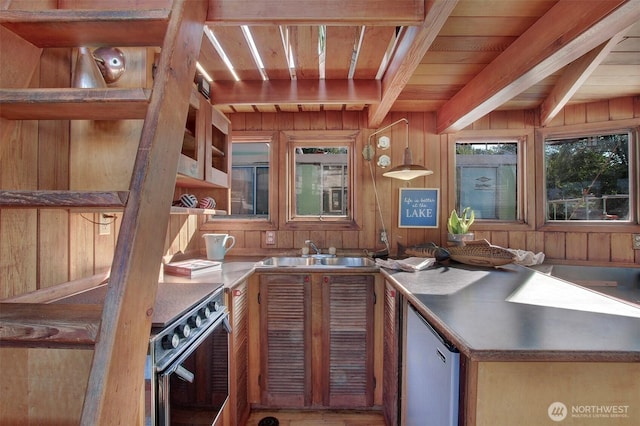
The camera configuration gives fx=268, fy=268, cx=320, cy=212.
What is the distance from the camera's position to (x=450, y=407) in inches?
35.4

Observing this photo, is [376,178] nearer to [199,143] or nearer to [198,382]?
[199,143]

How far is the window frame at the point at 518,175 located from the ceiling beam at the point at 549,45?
0.52 meters

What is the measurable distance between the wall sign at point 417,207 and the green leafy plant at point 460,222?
0.43 feet

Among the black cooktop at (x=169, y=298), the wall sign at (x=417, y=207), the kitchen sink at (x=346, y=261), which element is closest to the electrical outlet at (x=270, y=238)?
the kitchen sink at (x=346, y=261)

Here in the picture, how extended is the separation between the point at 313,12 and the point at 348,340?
73.7 inches

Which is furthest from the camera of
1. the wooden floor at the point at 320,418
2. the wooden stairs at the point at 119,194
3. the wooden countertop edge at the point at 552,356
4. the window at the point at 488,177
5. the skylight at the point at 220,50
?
the window at the point at 488,177

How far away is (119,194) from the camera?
24.0 inches

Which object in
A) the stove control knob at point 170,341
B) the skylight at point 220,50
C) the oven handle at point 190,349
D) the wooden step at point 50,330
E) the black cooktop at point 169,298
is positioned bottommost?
the oven handle at point 190,349

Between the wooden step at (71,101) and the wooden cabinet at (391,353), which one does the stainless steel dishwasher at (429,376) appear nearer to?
the wooden cabinet at (391,353)

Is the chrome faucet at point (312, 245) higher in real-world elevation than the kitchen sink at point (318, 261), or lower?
higher

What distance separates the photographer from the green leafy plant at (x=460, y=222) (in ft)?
7.06

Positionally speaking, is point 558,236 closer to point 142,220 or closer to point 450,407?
point 450,407

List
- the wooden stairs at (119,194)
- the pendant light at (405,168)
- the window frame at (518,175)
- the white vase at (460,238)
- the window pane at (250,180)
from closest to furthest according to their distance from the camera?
the wooden stairs at (119,194), the pendant light at (405,168), the white vase at (460,238), the window frame at (518,175), the window pane at (250,180)

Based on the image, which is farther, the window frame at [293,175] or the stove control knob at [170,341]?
the window frame at [293,175]
